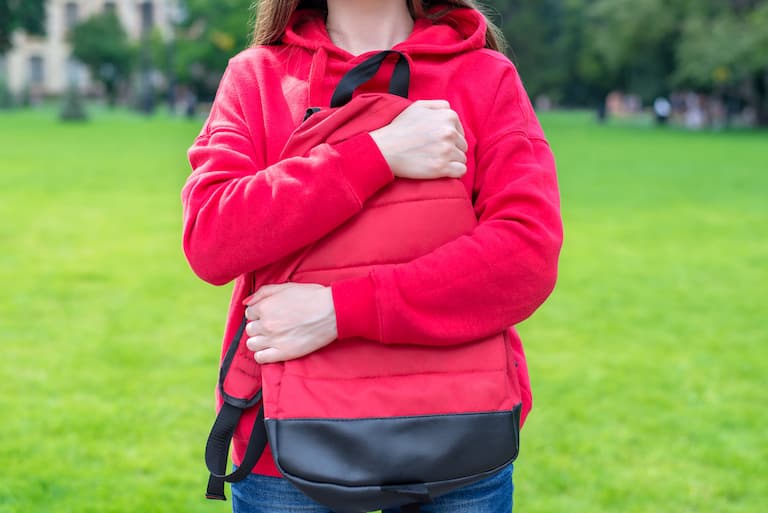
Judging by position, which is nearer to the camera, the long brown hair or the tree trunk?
the long brown hair

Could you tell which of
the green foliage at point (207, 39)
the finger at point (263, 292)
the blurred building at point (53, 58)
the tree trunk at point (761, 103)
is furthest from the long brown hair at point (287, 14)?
the blurred building at point (53, 58)

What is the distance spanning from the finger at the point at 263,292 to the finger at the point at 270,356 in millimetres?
106

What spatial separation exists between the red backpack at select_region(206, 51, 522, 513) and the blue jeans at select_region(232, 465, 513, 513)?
8cm

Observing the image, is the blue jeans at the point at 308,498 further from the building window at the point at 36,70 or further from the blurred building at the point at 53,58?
the building window at the point at 36,70

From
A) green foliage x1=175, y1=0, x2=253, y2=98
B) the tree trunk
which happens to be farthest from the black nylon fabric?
green foliage x1=175, y1=0, x2=253, y2=98

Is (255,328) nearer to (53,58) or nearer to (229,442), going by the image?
(229,442)

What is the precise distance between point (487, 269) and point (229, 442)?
0.62m

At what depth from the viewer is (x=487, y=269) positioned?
1815mm

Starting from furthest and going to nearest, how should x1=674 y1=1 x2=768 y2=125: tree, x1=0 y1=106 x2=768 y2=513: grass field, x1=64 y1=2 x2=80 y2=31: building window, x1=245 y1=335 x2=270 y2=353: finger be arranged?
x1=64 y1=2 x2=80 y2=31: building window, x1=674 y1=1 x2=768 y2=125: tree, x1=0 y1=106 x2=768 y2=513: grass field, x1=245 y1=335 x2=270 y2=353: finger

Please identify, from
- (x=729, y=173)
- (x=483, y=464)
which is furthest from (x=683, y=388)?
(x=729, y=173)

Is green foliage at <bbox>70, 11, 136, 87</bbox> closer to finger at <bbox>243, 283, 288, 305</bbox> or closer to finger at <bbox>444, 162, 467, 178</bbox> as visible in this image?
finger at <bbox>243, 283, 288, 305</bbox>

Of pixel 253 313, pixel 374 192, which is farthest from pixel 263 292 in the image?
pixel 374 192

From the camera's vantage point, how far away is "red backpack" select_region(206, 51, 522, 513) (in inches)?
68.6

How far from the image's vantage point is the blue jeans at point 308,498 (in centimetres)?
193
